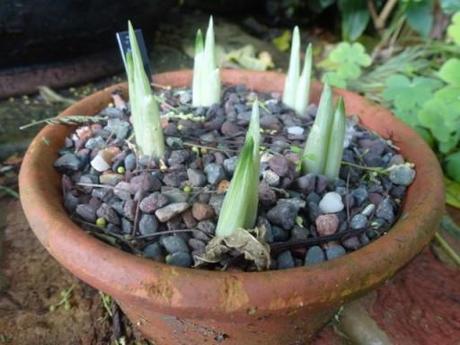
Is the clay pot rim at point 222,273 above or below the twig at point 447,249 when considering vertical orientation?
above

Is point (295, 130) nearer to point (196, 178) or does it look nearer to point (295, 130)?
point (295, 130)

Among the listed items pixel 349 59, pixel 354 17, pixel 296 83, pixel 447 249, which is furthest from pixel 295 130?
pixel 354 17

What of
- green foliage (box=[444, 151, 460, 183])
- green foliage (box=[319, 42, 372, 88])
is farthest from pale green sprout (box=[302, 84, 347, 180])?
green foliage (box=[319, 42, 372, 88])

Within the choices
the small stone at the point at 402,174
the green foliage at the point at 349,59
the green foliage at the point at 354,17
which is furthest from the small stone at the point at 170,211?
the green foliage at the point at 354,17

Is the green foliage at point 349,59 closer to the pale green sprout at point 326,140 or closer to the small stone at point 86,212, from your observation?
the pale green sprout at point 326,140

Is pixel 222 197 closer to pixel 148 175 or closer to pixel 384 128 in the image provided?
pixel 148 175

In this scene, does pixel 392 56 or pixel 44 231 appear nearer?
pixel 44 231

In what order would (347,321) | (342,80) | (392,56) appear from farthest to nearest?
(392,56) → (342,80) → (347,321)

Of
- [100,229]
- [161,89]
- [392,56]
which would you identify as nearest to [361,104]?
[161,89]

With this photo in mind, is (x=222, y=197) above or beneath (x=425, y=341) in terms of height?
Result: above
